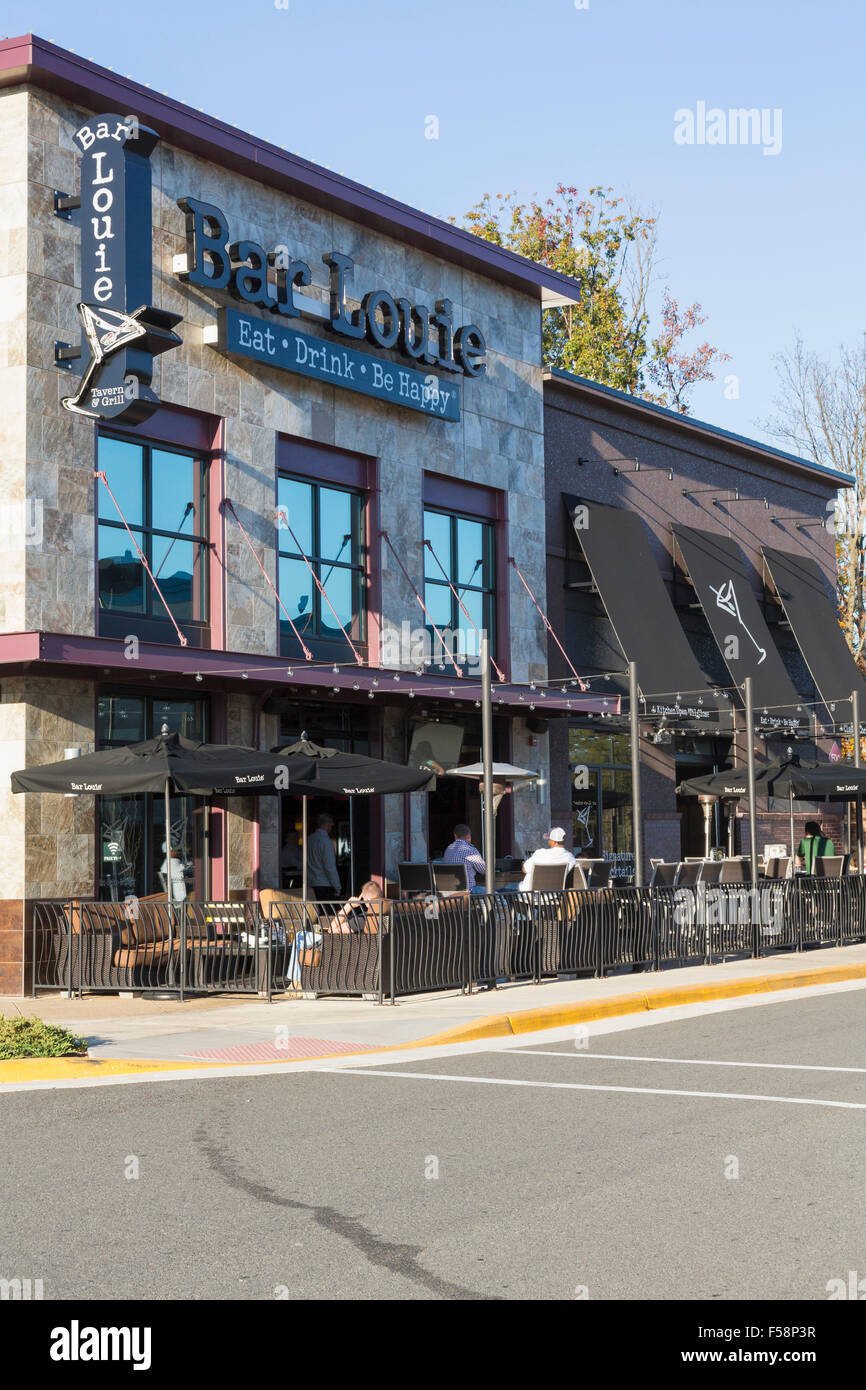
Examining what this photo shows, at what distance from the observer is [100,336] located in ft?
62.7

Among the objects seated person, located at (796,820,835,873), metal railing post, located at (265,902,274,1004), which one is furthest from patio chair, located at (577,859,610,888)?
seated person, located at (796,820,835,873)

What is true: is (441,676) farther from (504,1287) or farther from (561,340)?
(561,340)

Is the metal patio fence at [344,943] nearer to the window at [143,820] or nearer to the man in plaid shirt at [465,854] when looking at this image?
the window at [143,820]

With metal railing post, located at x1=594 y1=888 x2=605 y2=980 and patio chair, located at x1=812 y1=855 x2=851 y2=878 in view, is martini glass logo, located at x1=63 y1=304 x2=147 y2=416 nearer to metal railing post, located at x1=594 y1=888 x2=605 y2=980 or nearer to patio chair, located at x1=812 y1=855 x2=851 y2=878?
metal railing post, located at x1=594 y1=888 x2=605 y2=980

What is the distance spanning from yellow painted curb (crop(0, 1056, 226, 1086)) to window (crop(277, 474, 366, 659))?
11176 mm

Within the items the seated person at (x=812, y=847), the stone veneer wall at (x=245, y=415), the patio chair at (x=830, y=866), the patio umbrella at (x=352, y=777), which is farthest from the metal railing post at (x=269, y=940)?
the seated person at (x=812, y=847)

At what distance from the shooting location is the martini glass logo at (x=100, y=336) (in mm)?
18938

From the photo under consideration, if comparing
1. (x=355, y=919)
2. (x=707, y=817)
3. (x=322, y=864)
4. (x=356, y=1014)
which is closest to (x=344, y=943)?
(x=355, y=919)

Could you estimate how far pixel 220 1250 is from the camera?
637 centimetres

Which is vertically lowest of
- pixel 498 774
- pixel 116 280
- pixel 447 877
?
pixel 447 877

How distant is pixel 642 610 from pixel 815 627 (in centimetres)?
832

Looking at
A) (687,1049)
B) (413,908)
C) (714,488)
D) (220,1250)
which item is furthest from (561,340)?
(220,1250)

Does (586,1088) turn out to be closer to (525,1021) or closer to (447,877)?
(525,1021)
